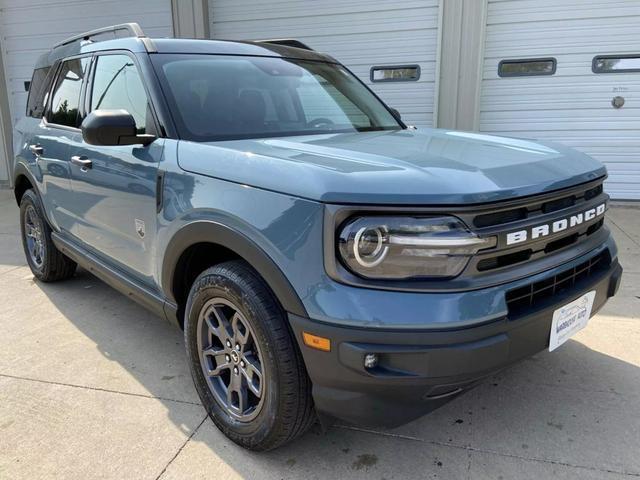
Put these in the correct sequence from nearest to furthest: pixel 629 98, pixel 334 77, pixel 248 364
→ pixel 248 364
pixel 334 77
pixel 629 98

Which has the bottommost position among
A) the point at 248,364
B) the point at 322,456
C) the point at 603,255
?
the point at 322,456

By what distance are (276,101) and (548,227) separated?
5.35 ft

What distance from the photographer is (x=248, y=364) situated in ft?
7.14

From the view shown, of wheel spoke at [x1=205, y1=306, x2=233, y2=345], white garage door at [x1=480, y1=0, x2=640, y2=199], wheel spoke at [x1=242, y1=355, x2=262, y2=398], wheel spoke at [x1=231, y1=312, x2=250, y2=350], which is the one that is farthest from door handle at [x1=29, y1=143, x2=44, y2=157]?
white garage door at [x1=480, y1=0, x2=640, y2=199]

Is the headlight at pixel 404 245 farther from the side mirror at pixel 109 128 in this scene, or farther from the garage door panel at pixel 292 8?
the garage door panel at pixel 292 8

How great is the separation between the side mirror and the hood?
0.98 feet

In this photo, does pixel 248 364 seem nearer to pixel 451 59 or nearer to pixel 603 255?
pixel 603 255

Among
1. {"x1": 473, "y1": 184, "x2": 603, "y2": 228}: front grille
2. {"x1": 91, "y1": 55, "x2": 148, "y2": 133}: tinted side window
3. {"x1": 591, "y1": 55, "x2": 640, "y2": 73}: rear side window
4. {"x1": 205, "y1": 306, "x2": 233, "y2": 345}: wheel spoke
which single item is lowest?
{"x1": 205, "y1": 306, "x2": 233, "y2": 345}: wheel spoke

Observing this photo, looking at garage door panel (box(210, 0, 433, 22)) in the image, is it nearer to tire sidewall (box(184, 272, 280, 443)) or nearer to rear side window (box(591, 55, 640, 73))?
rear side window (box(591, 55, 640, 73))

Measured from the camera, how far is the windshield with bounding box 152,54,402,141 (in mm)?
2621

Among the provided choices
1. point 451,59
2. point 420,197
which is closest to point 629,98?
point 451,59

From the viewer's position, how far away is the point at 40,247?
4.38 m

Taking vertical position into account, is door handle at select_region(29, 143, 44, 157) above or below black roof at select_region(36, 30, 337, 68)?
below

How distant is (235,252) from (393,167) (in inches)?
28.0
